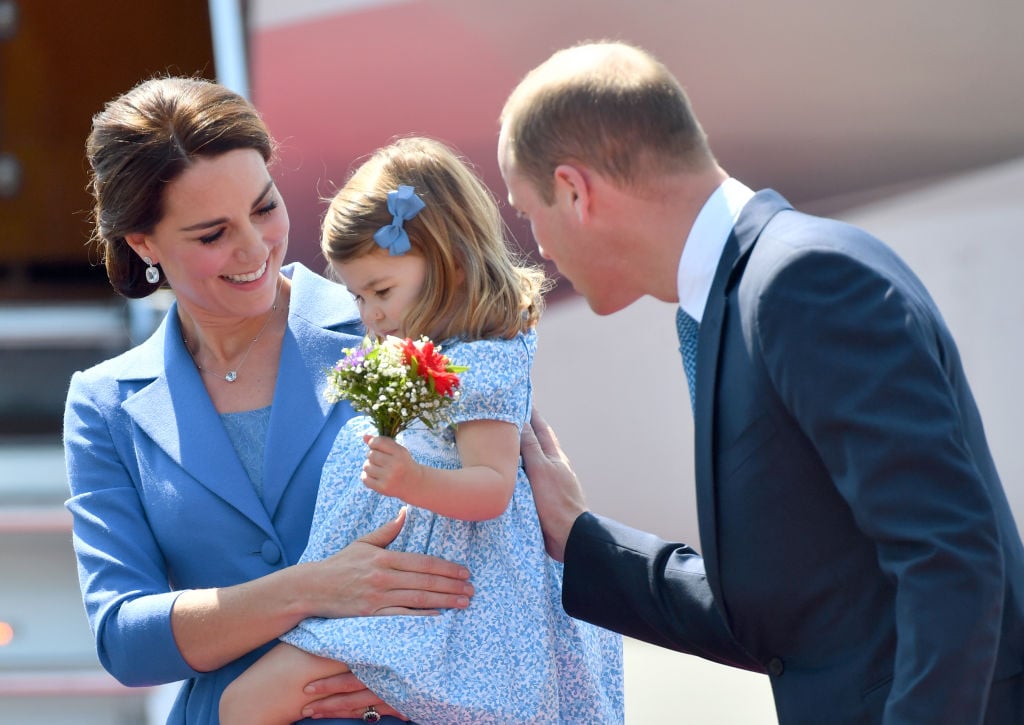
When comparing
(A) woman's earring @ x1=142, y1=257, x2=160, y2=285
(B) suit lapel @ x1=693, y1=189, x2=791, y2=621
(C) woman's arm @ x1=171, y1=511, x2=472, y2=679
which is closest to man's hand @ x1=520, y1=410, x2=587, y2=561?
(C) woman's arm @ x1=171, y1=511, x2=472, y2=679

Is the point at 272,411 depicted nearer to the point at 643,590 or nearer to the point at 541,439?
the point at 541,439

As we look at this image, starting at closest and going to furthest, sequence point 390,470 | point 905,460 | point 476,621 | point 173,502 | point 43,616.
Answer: point 905,460
point 390,470
point 476,621
point 173,502
point 43,616

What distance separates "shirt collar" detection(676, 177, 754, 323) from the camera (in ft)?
5.27

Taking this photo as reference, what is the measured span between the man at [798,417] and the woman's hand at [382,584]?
0.41 metres

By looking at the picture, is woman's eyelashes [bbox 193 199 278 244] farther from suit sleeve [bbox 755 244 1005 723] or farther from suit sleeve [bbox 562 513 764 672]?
suit sleeve [bbox 755 244 1005 723]

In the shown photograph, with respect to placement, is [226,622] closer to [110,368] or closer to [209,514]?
Result: [209,514]

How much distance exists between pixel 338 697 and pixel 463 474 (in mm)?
403

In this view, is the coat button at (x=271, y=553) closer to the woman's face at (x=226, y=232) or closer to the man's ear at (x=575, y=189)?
the woman's face at (x=226, y=232)

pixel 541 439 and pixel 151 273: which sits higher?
pixel 151 273

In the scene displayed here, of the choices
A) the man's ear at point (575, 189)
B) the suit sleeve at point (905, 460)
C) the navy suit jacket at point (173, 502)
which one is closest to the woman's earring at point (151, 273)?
the navy suit jacket at point (173, 502)

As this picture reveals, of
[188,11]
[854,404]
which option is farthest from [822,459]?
[188,11]

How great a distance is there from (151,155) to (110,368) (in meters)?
0.40

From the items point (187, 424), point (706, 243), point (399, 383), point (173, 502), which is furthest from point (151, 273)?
point (706, 243)

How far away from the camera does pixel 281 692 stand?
1.97 metres
